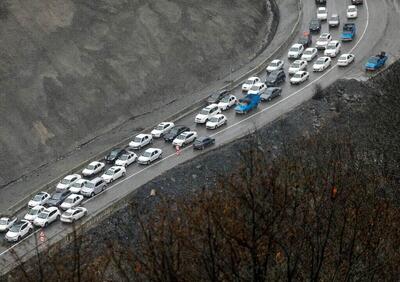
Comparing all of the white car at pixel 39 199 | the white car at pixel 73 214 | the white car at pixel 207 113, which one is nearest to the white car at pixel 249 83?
the white car at pixel 207 113

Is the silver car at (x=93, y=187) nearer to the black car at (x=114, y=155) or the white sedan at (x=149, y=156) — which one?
the white sedan at (x=149, y=156)

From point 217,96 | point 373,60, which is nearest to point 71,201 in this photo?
point 217,96

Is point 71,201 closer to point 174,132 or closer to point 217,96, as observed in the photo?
point 174,132

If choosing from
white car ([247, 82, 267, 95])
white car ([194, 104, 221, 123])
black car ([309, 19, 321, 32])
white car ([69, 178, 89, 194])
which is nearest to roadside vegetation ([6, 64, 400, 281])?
white car ([69, 178, 89, 194])

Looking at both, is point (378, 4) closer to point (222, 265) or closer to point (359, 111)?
point (359, 111)

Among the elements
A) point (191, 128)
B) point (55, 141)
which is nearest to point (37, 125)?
point (55, 141)

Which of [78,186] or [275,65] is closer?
[78,186]

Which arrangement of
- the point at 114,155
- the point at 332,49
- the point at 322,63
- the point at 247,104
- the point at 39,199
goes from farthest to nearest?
the point at 332,49, the point at 322,63, the point at 247,104, the point at 114,155, the point at 39,199
